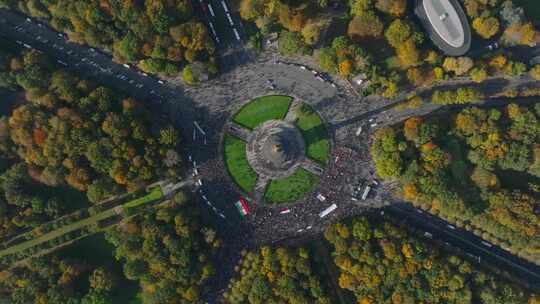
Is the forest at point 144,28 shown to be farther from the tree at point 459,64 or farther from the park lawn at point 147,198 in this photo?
the tree at point 459,64

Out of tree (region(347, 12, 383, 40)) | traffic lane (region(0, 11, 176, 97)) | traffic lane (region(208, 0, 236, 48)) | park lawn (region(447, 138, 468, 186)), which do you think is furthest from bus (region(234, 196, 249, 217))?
park lawn (region(447, 138, 468, 186))

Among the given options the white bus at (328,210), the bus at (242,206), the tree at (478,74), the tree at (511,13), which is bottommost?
the bus at (242,206)

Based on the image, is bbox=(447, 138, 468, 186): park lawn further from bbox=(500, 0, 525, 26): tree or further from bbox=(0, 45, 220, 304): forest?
bbox=(0, 45, 220, 304): forest

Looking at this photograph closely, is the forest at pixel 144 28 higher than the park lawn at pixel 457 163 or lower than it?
higher

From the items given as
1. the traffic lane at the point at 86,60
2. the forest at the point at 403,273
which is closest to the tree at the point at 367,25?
the forest at the point at 403,273

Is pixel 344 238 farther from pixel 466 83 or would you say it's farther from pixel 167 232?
pixel 466 83

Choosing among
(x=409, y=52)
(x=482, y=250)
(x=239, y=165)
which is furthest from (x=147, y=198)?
(x=482, y=250)

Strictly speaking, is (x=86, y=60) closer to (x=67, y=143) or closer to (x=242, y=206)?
(x=67, y=143)
